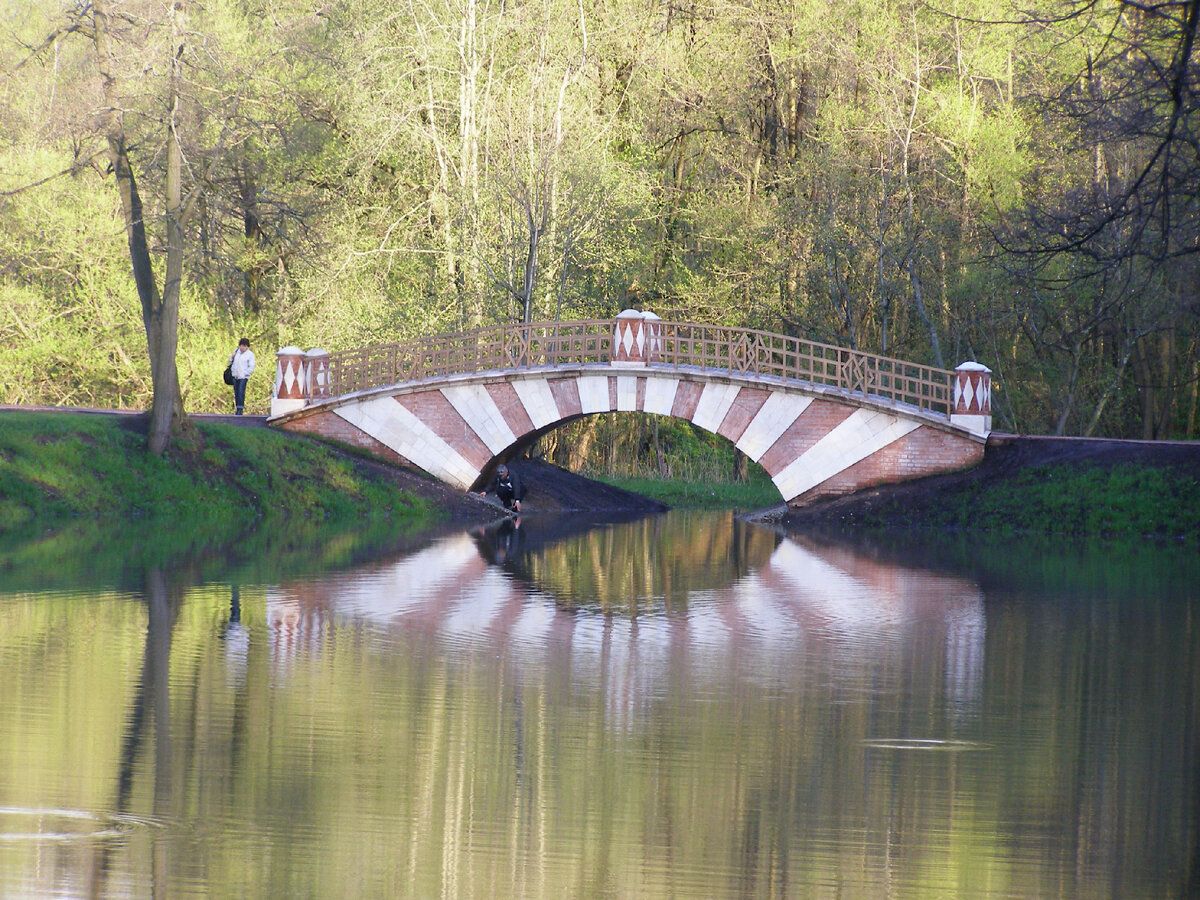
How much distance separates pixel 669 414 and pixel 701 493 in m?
6.04

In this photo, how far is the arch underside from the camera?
88.6 ft

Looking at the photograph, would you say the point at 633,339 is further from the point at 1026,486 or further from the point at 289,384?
the point at 1026,486

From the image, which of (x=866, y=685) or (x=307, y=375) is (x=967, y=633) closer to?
(x=866, y=685)

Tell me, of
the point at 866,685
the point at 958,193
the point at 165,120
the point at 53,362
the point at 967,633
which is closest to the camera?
the point at 866,685

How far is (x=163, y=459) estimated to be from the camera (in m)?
25.3

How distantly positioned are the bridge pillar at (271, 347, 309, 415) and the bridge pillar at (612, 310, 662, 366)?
5632mm

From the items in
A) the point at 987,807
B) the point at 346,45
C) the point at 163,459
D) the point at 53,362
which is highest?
the point at 346,45

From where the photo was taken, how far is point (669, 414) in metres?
27.6

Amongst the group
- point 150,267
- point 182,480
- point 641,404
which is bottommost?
point 182,480

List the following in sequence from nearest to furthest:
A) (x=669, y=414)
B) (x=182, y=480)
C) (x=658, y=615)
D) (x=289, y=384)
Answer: (x=658, y=615) → (x=182, y=480) → (x=669, y=414) → (x=289, y=384)

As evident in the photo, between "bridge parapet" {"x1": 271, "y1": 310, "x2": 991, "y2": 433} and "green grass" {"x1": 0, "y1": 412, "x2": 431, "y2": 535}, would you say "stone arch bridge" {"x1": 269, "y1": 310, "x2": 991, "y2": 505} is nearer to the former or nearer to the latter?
"bridge parapet" {"x1": 271, "y1": 310, "x2": 991, "y2": 433}

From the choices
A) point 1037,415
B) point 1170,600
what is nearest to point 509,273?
point 1037,415

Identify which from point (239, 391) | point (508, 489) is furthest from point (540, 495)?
point (239, 391)

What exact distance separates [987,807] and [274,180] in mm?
28930
